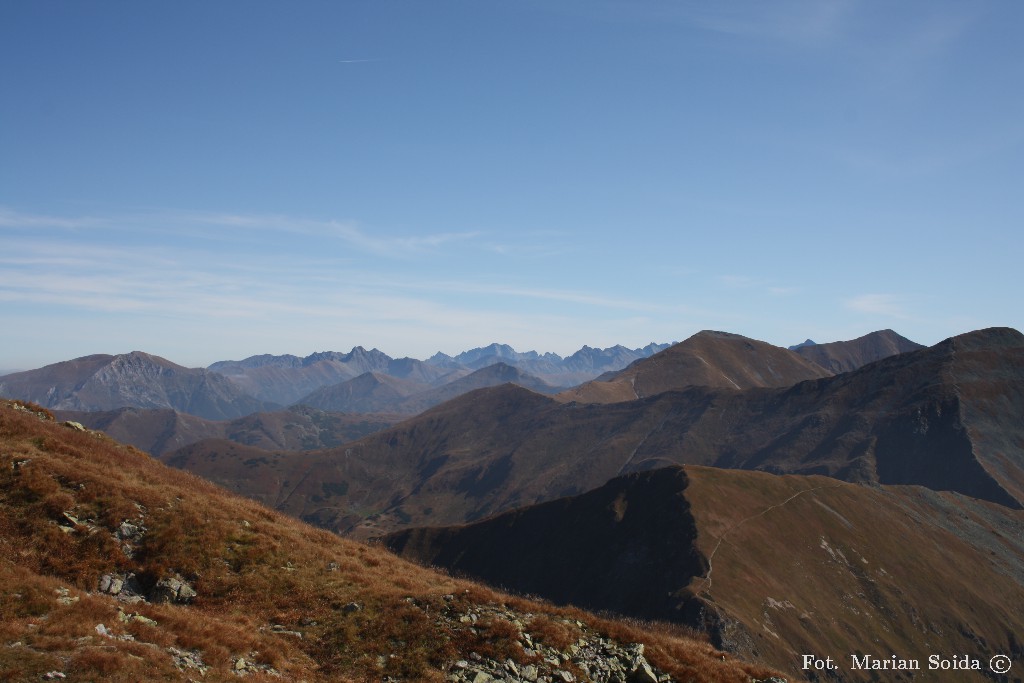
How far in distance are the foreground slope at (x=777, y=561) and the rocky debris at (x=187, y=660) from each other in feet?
298

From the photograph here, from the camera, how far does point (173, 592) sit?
27.2 m

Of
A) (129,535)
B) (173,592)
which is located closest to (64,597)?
(173,592)

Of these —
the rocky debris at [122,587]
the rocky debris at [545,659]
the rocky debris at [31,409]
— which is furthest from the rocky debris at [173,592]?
the rocky debris at [31,409]

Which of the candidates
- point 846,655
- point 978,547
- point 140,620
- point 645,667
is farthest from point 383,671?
point 978,547

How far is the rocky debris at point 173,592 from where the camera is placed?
1060 inches

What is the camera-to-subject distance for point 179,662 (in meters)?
20.7

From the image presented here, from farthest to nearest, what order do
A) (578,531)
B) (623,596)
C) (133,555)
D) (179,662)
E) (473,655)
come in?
(578,531) < (623,596) < (133,555) < (473,655) < (179,662)

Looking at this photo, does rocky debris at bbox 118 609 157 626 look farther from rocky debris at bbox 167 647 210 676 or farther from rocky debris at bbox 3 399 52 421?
rocky debris at bbox 3 399 52 421

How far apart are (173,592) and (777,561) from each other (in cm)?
12303

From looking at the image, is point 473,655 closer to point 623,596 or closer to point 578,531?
point 623,596

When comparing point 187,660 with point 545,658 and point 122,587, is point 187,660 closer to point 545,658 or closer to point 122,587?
point 122,587

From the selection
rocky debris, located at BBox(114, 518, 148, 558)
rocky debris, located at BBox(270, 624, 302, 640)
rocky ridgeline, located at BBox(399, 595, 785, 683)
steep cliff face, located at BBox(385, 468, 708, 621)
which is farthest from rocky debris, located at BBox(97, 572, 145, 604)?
steep cliff face, located at BBox(385, 468, 708, 621)

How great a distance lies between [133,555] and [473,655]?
659 inches

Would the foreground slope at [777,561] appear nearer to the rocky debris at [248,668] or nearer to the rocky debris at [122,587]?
the rocky debris at [248,668]
